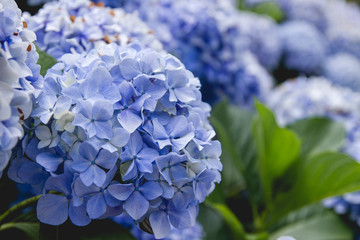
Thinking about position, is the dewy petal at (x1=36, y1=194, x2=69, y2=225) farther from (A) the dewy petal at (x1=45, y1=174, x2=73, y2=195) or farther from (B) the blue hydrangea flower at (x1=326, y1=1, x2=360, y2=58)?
(B) the blue hydrangea flower at (x1=326, y1=1, x2=360, y2=58)

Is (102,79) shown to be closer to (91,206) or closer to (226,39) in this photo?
(91,206)

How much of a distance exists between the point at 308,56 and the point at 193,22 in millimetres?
657

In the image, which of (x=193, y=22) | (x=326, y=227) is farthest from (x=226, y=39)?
(x=326, y=227)

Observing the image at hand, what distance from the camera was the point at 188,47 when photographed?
2.47 ft

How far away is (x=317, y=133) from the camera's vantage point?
76 cm

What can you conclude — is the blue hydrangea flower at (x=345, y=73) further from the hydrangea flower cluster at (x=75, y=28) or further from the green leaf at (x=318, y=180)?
the hydrangea flower cluster at (x=75, y=28)

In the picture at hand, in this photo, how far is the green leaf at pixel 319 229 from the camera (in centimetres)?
71

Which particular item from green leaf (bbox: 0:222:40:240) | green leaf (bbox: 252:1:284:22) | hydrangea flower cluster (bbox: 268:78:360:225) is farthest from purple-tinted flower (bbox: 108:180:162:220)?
green leaf (bbox: 252:1:284:22)

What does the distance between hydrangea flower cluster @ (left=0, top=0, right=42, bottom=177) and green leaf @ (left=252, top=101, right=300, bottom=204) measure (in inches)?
14.2

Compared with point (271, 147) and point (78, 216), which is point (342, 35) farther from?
point (78, 216)

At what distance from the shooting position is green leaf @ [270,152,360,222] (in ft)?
1.83

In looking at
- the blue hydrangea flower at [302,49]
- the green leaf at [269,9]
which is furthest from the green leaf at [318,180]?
the green leaf at [269,9]

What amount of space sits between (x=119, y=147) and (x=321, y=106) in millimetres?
661

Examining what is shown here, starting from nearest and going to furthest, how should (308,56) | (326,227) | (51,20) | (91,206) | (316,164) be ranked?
(91,206) → (51,20) → (316,164) → (326,227) → (308,56)
